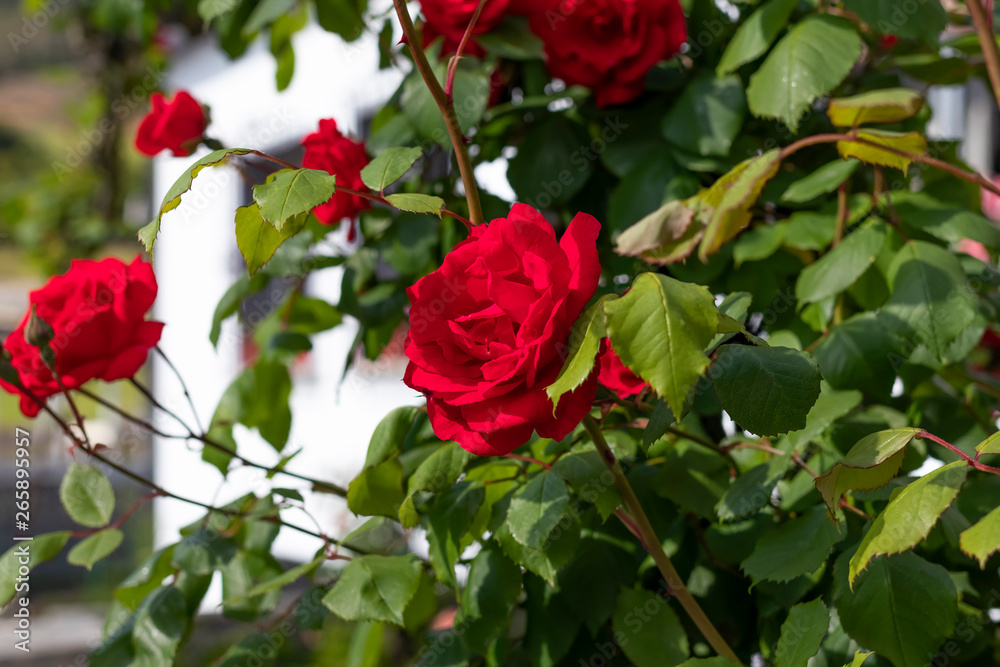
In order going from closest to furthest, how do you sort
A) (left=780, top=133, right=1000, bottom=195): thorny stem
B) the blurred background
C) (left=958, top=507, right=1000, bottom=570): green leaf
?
(left=958, top=507, right=1000, bottom=570): green leaf, (left=780, top=133, right=1000, bottom=195): thorny stem, the blurred background

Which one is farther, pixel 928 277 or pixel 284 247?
pixel 284 247

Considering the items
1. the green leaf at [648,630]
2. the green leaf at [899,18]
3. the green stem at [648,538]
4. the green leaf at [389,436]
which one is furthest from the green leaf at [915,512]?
the green leaf at [899,18]

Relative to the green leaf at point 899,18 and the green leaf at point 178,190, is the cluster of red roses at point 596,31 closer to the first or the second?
the green leaf at point 899,18

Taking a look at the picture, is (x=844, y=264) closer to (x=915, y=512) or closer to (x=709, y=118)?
(x=709, y=118)

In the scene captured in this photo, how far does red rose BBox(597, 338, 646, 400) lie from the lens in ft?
1.86

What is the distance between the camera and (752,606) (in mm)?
755

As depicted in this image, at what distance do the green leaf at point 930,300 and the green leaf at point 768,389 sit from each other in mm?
250

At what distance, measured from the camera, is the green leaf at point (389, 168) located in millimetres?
548

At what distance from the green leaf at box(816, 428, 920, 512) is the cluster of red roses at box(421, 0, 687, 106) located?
46 centimetres

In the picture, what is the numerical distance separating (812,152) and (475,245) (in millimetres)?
563

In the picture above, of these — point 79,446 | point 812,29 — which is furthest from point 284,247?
point 812,29

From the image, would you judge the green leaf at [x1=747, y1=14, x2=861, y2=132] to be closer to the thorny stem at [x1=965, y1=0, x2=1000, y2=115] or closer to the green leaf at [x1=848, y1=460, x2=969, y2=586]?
the thorny stem at [x1=965, y1=0, x2=1000, y2=115]

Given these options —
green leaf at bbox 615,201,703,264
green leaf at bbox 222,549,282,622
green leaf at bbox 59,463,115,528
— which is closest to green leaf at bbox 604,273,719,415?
green leaf at bbox 615,201,703,264

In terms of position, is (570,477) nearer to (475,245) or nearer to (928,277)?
(475,245)
